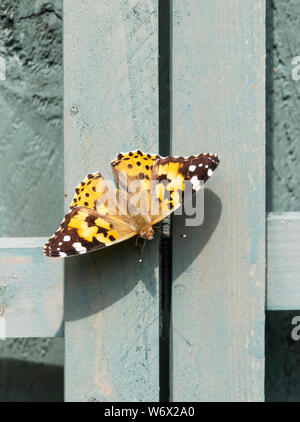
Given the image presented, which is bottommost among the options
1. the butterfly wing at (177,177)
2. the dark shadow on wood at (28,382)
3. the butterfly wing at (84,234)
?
the dark shadow on wood at (28,382)

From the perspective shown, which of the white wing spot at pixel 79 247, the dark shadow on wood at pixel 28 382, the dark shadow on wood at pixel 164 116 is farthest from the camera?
the dark shadow on wood at pixel 28 382

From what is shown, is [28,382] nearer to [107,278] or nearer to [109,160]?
[107,278]

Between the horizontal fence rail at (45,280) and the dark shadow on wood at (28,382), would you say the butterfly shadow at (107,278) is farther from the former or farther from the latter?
the dark shadow on wood at (28,382)

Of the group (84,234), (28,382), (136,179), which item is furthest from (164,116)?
(28,382)

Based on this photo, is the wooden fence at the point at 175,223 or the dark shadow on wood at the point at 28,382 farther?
the dark shadow on wood at the point at 28,382

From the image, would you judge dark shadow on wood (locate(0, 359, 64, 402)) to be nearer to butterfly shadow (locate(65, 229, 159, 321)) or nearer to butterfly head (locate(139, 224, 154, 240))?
butterfly shadow (locate(65, 229, 159, 321))

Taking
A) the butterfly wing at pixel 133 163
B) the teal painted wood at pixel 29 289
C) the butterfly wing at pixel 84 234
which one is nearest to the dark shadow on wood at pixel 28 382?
the teal painted wood at pixel 29 289

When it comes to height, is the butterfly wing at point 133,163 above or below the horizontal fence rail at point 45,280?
above
